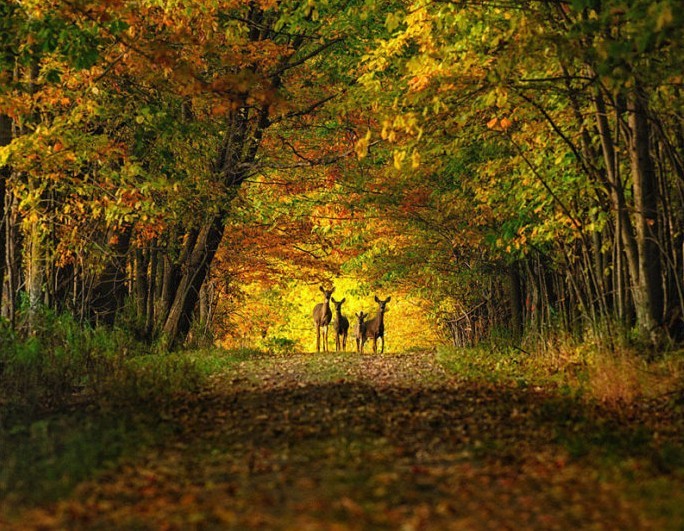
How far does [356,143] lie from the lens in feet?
38.1

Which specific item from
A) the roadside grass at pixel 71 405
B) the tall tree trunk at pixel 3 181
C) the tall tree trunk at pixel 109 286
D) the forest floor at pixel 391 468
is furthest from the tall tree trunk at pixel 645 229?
the tall tree trunk at pixel 109 286

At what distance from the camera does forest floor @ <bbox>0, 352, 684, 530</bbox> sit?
19.0ft

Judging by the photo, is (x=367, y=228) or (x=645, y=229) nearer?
(x=645, y=229)

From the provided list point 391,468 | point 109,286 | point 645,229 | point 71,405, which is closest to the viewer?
point 391,468

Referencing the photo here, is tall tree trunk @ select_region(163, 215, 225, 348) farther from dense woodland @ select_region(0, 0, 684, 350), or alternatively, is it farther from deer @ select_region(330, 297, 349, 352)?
deer @ select_region(330, 297, 349, 352)

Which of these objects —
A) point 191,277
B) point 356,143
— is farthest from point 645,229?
point 191,277

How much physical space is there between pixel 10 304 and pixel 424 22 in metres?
7.67

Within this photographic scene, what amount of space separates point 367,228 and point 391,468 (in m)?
18.2

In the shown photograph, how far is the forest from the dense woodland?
0.24 ft

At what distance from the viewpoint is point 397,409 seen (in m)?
10.9

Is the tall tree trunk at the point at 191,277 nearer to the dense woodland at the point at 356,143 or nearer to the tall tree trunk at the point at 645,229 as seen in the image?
the dense woodland at the point at 356,143

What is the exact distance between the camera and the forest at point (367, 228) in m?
6.88

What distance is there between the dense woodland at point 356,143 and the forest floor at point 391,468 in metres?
3.22

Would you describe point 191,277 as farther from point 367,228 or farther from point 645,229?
point 645,229
